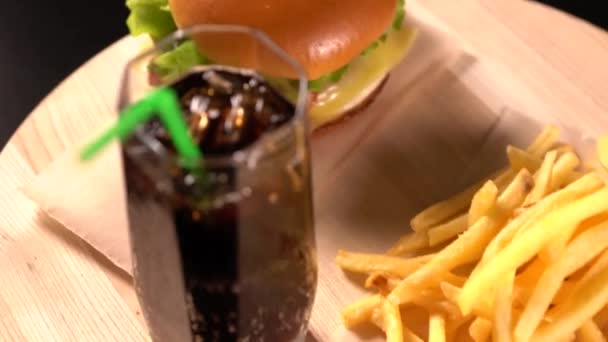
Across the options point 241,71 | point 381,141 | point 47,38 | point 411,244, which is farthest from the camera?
point 47,38

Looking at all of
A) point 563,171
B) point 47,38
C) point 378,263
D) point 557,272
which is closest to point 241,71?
point 378,263

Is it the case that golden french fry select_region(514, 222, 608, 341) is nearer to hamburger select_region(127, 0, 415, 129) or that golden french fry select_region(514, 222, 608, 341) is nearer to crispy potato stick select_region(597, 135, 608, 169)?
crispy potato stick select_region(597, 135, 608, 169)

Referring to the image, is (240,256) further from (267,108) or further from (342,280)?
(342,280)

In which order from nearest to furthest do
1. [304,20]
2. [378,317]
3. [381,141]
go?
[378,317] → [304,20] → [381,141]

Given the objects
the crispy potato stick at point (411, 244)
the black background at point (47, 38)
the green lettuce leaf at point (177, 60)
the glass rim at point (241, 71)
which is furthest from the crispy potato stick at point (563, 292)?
the black background at point (47, 38)

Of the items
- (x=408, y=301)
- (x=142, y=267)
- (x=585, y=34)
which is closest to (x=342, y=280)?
(x=408, y=301)

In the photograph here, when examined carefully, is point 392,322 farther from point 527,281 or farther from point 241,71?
point 241,71

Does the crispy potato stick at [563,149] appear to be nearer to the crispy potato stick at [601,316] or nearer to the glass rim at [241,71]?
the crispy potato stick at [601,316]

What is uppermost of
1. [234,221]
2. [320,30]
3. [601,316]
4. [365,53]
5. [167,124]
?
[167,124]
